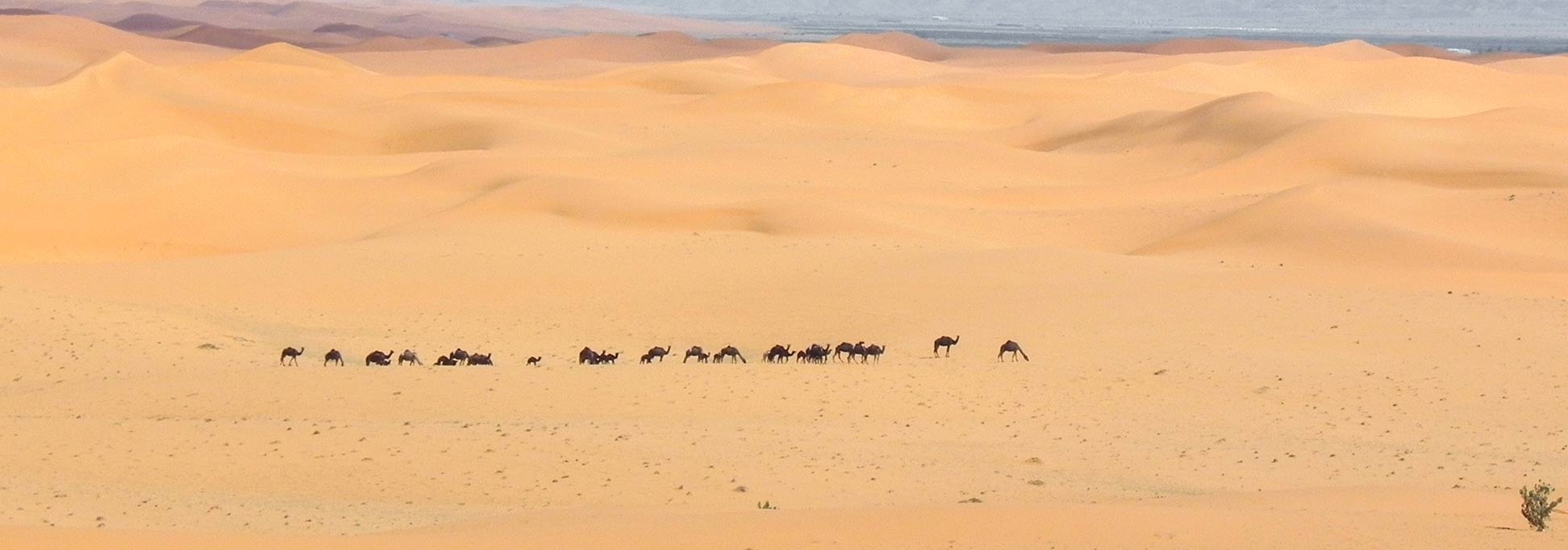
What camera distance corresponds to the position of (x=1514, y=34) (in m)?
130

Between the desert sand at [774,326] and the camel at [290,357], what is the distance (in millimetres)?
268

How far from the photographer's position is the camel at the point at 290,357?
14798mm

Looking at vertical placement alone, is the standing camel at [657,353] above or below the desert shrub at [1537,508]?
below

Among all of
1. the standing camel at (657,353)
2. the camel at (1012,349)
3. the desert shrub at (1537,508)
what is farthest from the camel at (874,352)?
the desert shrub at (1537,508)

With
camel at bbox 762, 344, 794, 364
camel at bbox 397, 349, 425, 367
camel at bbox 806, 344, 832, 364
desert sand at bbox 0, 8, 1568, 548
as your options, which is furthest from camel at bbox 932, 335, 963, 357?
camel at bbox 397, 349, 425, 367

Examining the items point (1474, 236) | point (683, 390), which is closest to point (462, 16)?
point (1474, 236)

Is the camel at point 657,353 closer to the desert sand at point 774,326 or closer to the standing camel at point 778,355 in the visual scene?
the standing camel at point 778,355

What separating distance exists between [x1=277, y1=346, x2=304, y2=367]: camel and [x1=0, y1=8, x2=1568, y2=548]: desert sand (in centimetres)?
27

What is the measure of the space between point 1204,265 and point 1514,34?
395ft

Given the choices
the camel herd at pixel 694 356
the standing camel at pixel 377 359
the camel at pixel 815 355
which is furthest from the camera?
the camel at pixel 815 355

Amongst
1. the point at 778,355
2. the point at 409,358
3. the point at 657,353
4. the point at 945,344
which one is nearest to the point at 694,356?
the point at 657,353

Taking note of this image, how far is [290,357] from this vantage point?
1554 cm

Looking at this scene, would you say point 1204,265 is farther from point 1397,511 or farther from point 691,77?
point 691,77

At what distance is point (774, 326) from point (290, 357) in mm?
4673
